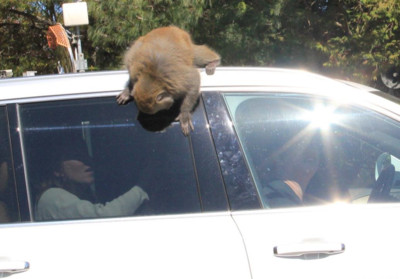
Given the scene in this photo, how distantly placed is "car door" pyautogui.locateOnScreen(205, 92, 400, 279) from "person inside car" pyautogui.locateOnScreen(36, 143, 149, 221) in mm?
523

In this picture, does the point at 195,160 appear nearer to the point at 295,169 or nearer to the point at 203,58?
the point at 295,169

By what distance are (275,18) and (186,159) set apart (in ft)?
18.2

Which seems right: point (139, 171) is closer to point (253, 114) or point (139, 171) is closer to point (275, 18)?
point (253, 114)

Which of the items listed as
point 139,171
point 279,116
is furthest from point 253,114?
point 139,171

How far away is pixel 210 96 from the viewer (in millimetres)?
2428

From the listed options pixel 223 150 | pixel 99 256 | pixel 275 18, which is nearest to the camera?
pixel 99 256

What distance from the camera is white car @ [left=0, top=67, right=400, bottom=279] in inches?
85.1

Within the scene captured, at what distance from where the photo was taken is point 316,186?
8.02ft

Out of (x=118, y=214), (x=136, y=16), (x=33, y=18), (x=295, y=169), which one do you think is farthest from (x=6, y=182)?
(x=33, y=18)

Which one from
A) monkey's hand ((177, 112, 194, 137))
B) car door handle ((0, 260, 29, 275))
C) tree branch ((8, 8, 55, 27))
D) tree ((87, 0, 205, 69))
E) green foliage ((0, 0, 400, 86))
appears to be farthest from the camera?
tree branch ((8, 8, 55, 27))

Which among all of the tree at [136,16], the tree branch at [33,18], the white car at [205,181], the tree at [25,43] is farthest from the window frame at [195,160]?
the tree at [25,43]

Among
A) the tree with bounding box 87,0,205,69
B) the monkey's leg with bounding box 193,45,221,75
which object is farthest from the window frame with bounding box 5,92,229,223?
the tree with bounding box 87,0,205,69

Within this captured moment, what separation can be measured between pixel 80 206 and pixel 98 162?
0.75ft

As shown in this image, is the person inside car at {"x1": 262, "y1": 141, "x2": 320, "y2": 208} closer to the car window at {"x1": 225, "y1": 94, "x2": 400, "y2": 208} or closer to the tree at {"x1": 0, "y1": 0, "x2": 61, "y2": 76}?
the car window at {"x1": 225, "y1": 94, "x2": 400, "y2": 208}
